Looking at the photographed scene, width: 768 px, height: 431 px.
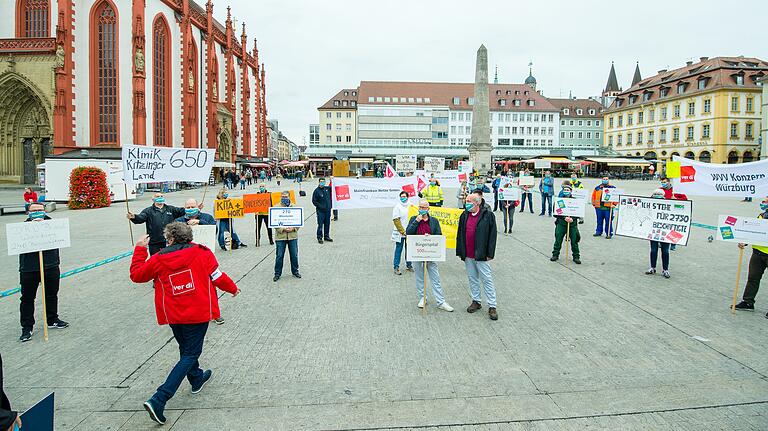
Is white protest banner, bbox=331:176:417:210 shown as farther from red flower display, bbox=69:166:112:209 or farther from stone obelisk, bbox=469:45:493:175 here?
stone obelisk, bbox=469:45:493:175

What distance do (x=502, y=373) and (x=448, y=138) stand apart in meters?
93.9

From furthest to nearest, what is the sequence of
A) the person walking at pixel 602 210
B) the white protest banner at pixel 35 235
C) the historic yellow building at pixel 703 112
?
1. the historic yellow building at pixel 703 112
2. the person walking at pixel 602 210
3. the white protest banner at pixel 35 235

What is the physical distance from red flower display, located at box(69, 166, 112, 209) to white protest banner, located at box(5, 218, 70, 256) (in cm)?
2113

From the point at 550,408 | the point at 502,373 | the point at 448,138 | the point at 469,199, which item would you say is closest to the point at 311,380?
the point at 502,373

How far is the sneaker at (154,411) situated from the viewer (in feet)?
13.0

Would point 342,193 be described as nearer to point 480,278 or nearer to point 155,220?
point 155,220

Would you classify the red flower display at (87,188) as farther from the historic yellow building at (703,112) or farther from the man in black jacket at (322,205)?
the historic yellow building at (703,112)

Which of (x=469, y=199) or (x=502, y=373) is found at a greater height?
(x=469, y=199)

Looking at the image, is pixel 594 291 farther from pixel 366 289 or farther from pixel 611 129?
pixel 611 129

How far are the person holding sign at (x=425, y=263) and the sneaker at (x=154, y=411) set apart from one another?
4137 millimetres

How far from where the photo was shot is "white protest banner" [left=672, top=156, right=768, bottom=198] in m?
8.45

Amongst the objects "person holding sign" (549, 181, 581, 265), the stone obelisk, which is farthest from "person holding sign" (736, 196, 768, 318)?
the stone obelisk

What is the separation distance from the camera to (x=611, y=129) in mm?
83875

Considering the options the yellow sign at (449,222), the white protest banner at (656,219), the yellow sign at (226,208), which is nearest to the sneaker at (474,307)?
the yellow sign at (449,222)
